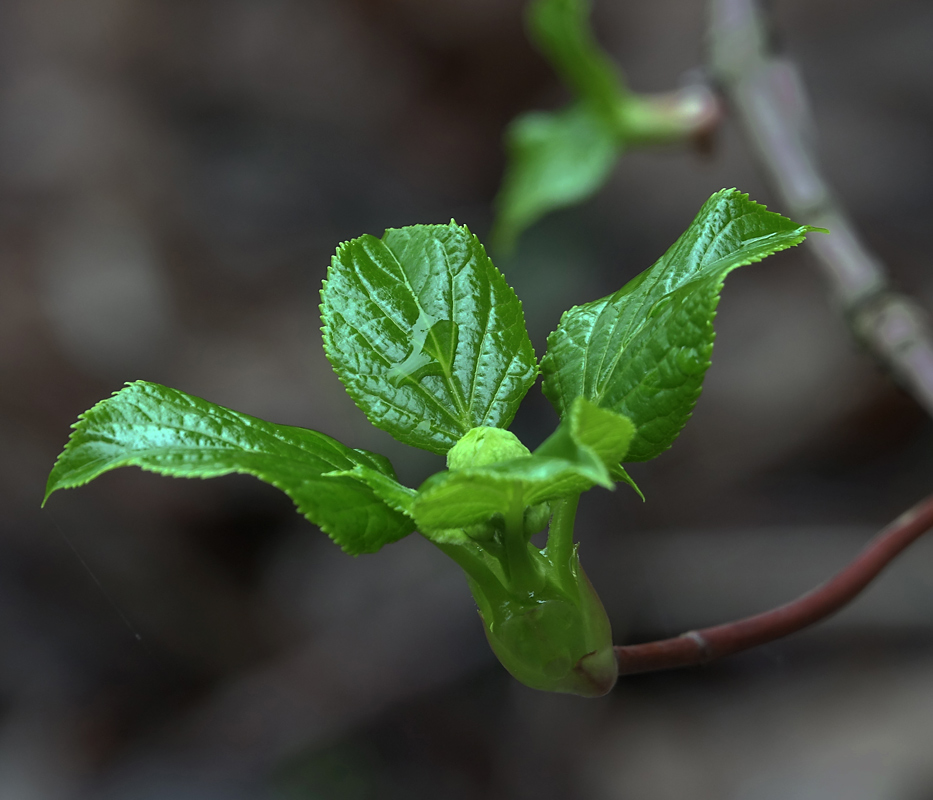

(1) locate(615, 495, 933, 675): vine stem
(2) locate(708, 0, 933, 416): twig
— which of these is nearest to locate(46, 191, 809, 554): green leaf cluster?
(1) locate(615, 495, 933, 675): vine stem

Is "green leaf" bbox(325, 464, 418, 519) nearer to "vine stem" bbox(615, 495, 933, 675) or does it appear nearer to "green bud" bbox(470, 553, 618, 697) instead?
"green bud" bbox(470, 553, 618, 697)

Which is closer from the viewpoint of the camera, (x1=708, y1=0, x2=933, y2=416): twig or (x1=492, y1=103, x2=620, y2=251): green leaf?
(x1=708, y1=0, x2=933, y2=416): twig

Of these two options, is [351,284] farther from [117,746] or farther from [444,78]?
[444,78]

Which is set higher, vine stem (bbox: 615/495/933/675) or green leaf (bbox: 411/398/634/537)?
green leaf (bbox: 411/398/634/537)

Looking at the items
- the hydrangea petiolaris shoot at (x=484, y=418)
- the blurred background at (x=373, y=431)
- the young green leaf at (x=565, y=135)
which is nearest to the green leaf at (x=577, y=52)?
the young green leaf at (x=565, y=135)

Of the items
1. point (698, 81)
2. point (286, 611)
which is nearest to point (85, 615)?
point (286, 611)

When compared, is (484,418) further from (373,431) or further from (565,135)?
(373,431)
